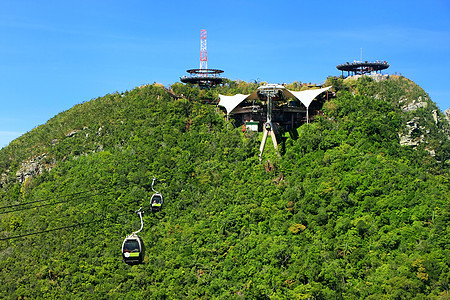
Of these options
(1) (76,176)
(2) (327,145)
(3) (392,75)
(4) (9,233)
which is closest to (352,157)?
(2) (327,145)

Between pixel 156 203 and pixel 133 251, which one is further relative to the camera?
pixel 156 203

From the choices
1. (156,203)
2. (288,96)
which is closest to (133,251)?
(156,203)

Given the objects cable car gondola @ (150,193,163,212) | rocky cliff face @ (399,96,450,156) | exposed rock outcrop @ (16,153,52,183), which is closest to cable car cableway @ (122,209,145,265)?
cable car gondola @ (150,193,163,212)

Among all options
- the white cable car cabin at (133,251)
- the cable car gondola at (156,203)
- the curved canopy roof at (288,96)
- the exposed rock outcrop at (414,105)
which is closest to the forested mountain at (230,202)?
the exposed rock outcrop at (414,105)

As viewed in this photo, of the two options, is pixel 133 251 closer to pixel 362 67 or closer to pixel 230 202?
pixel 230 202

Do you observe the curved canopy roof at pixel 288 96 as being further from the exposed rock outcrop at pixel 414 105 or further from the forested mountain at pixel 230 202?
the exposed rock outcrop at pixel 414 105

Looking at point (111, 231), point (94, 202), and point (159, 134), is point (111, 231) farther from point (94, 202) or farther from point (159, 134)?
point (159, 134)

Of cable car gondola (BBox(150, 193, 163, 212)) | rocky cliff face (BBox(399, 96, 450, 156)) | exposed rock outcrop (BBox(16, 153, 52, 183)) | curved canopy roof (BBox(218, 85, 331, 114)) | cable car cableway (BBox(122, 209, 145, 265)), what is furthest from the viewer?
exposed rock outcrop (BBox(16, 153, 52, 183))

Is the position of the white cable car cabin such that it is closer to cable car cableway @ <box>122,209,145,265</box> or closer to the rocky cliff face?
cable car cableway @ <box>122,209,145,265</box>
